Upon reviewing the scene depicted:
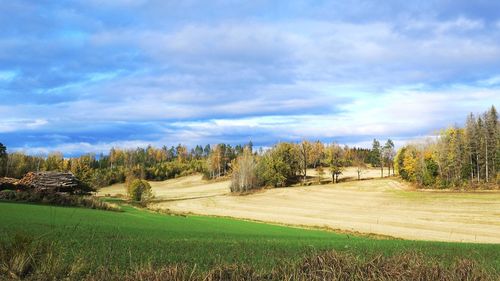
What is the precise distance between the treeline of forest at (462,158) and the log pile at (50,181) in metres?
81.4

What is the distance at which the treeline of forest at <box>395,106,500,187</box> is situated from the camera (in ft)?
335

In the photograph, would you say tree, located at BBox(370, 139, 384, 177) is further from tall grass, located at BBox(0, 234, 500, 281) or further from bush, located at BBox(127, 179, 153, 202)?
tall grass, located at BBox(0, 234, 500, 281)

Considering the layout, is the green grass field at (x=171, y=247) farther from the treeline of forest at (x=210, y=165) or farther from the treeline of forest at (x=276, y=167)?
the treeline of forest at (x=276, y=167)

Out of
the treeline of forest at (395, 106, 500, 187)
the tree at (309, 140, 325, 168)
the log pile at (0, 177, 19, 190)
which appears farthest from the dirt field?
the tree at (309, 140, 325, 168)

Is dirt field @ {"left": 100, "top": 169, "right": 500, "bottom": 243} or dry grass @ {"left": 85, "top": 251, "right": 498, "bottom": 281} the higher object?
dry grass @ {"left": 85, "top": 251, "right": 498, "bottom": 281}

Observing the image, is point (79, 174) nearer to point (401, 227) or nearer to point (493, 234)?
point (401, 227)

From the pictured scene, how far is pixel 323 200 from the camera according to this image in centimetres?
8894

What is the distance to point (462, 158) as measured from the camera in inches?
4218

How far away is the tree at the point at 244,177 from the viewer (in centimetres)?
11412

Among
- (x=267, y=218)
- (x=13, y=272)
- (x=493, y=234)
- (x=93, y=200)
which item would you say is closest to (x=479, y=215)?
(x=493, y=234)

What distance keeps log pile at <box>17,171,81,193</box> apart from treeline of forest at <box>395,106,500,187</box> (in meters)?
81.4

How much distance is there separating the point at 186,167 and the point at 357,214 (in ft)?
411

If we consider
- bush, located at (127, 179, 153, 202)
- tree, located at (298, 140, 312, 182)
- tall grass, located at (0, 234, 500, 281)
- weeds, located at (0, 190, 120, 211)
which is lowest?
bush, located at (127, 179, 153, 202)

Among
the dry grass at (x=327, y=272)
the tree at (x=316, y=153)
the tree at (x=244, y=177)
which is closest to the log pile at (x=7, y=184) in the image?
the dry grass at (x=327, y=272)
